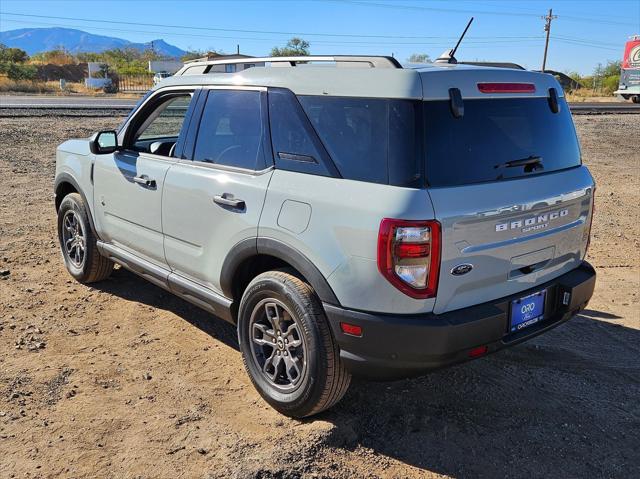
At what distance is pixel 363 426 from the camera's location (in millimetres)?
3342

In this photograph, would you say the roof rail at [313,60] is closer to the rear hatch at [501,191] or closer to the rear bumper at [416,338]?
the rear hatch at [501,191]

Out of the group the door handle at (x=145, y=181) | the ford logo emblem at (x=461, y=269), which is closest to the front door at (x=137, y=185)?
the door handle at (x=145, y=181)

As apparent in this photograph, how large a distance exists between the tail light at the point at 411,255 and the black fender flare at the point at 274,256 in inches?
14.4

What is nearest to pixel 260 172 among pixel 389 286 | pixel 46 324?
pixel 389 286

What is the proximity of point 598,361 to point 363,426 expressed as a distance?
6.51 ft

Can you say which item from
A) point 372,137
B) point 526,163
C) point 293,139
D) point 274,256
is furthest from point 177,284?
point 526,163

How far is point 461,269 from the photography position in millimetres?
2838

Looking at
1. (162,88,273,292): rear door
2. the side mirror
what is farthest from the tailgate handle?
the side mirror

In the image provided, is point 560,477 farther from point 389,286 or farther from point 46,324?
point 46,324

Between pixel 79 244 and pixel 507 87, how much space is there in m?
4.09

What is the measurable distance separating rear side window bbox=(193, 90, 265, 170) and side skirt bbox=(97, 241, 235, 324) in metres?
0.86

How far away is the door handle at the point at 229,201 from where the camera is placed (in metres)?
3.43

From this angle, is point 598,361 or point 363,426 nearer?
point 363,426

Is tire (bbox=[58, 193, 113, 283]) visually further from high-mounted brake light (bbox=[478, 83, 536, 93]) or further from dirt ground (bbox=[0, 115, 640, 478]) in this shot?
high-mounted brake light (bbox=[478, 83, 536, 93])
